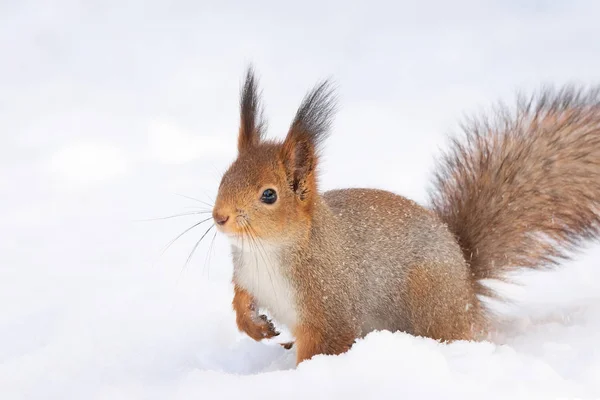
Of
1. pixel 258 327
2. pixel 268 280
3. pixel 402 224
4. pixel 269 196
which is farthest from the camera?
pixel 402 224

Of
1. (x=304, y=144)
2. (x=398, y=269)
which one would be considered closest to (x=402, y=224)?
(x=398, y=269)

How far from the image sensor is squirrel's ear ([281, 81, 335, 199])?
291cm

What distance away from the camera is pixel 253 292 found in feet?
9.97

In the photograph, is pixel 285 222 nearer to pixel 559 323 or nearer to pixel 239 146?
pixel 239 146

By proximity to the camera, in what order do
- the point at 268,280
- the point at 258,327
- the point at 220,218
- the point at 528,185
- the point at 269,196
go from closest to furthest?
the point at 220,218, the point at 269,196, the point at 268,280, the point at 258,327, the point at 528,185

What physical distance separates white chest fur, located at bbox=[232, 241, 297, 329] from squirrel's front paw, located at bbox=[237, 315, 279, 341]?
0.10 meters

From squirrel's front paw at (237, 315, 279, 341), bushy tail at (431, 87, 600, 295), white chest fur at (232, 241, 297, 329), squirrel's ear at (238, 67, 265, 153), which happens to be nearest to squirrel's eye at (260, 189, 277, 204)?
white chest fur at (232, 241, 297, 329)

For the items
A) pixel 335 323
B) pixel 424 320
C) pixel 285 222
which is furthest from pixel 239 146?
pixel 424 320

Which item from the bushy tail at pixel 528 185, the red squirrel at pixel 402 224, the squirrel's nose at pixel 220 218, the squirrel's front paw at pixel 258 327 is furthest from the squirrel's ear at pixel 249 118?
the bushy tail at pixel 528 185

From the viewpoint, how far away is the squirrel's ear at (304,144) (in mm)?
2912

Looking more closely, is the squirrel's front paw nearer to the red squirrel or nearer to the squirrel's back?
the red squirrel

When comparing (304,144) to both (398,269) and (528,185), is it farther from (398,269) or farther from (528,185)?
(528,185)

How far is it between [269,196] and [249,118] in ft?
1.54

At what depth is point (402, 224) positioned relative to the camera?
10.7 feet
